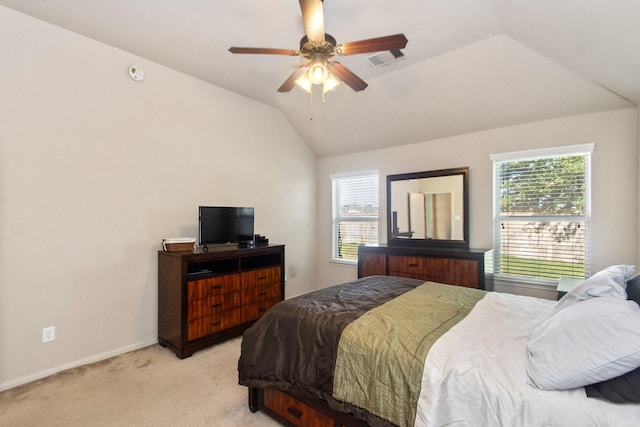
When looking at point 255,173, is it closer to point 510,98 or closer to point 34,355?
A: point 34,355

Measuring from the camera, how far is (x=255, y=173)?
4156 mm

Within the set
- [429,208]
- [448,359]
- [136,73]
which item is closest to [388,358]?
[448,359]

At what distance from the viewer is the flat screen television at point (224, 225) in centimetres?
322

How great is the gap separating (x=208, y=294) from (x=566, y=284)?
3.44 meters

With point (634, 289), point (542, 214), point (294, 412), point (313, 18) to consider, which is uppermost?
point (313, 18)

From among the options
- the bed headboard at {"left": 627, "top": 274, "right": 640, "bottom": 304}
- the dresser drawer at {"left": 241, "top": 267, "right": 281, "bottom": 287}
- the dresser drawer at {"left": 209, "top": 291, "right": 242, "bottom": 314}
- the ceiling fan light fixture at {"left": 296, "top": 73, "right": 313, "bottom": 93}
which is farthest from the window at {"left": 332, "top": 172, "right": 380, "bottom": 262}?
the bed headboard at {"left": 627, "top": 274, "right": 640, "bottom": 304}

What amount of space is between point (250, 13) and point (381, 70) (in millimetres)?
1525

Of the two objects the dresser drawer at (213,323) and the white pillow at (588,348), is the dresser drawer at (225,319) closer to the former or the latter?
the dresser drawer at (213,323)

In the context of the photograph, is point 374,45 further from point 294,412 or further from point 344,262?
point 344,262

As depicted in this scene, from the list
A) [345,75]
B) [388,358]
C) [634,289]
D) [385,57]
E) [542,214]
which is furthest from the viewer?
[542,214]

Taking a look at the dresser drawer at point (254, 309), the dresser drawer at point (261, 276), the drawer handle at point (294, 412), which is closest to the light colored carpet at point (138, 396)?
the drawer handle at point (294, 412)

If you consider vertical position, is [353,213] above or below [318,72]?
below

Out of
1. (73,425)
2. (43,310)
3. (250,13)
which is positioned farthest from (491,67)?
(43,310)

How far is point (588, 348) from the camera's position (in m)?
1.06
